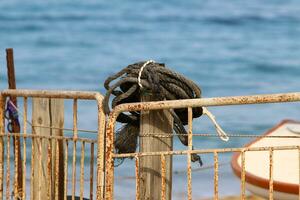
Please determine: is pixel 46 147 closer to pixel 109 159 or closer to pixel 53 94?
pixel 53 94

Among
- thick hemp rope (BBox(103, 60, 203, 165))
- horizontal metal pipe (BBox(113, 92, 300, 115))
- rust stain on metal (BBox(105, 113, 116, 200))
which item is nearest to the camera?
horizontal metal pipe (BBox(113, 92, 300, 115))

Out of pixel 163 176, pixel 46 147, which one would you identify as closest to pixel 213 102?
pixel 163 176

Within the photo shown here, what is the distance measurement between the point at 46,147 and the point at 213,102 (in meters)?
1.89

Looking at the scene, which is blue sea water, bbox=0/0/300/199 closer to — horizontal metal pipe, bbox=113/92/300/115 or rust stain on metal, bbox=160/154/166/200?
rust stain on metal, bbox=160/154/166/200

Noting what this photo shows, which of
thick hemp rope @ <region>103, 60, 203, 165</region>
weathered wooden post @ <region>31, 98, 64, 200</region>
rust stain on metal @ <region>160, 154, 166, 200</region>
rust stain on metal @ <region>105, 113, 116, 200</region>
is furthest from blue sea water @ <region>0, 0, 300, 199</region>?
rust stain on metal @ <region>105, 113, 116, 200</region>

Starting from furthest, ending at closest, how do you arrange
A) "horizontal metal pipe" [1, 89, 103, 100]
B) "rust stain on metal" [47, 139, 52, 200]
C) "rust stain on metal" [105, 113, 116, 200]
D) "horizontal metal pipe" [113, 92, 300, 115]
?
"rust stain on metal" [47, 139, 52, 200]
"horizontal metal pipe" [1, 89, 103, 100]
"rust stain on metal" [105, 113, 116, 200]
"horizontal metal pipe" [113, 92, 300, 115]

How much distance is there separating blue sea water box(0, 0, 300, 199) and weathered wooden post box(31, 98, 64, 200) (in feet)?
20.6

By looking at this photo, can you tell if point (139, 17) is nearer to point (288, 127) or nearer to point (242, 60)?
point (242, 60)

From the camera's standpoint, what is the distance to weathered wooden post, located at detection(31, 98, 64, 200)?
6453 mm

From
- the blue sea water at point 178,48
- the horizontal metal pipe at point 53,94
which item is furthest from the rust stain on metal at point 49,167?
the blue sea water at point 178,48

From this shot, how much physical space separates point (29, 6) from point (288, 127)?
122 ft

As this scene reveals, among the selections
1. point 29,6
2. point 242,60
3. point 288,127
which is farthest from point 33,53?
point 288,127

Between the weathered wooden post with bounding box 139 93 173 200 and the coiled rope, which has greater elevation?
the coiled rope

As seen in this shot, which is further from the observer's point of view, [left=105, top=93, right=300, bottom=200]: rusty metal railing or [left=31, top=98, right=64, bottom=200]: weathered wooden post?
[left=31, top=98, right=64, bottom=200]: weathered wooden post
